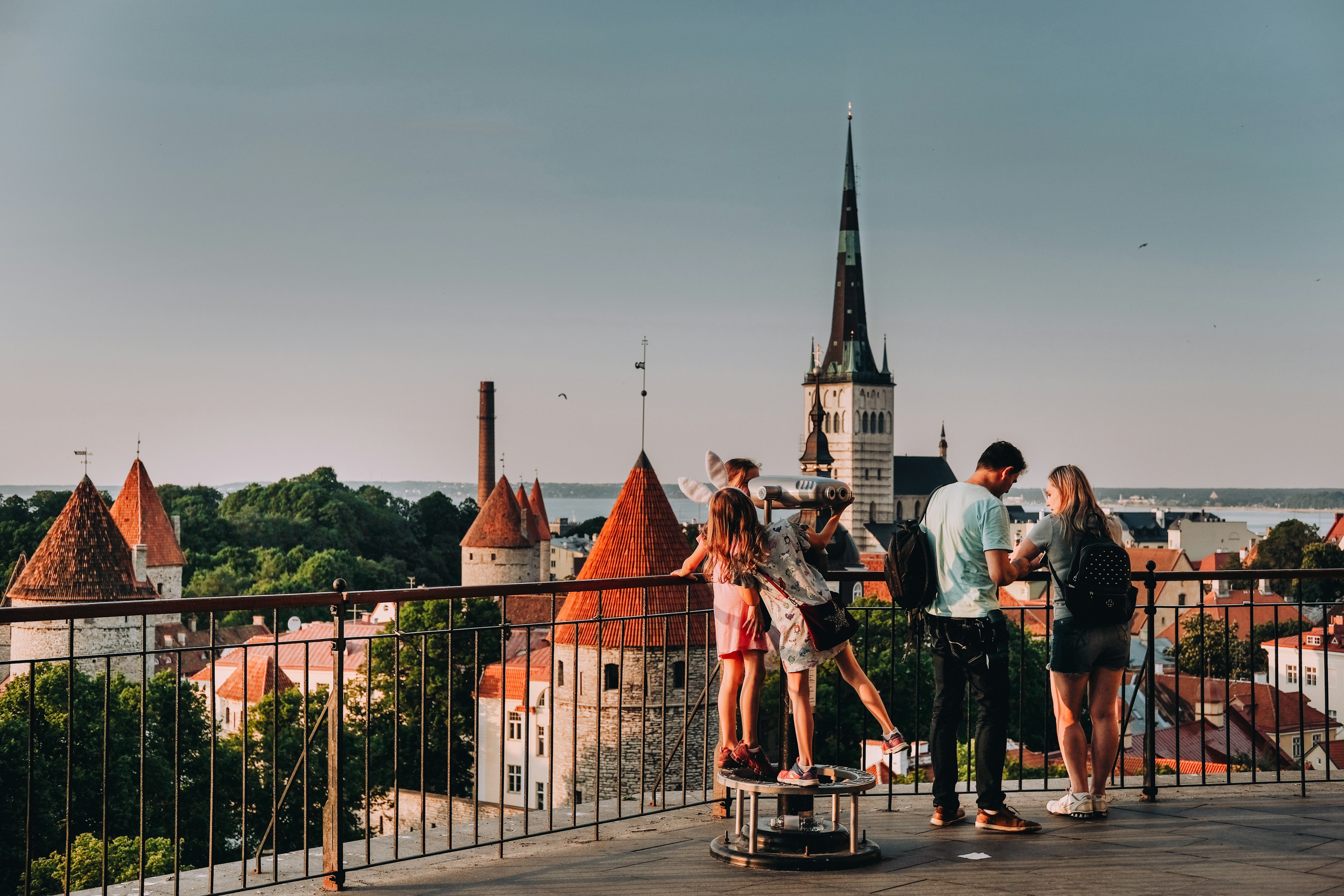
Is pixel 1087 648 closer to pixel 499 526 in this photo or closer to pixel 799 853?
pixel 799 853

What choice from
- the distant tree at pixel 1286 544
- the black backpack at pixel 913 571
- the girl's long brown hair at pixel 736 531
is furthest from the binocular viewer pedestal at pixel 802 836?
the distant tree at pixel 1286 544

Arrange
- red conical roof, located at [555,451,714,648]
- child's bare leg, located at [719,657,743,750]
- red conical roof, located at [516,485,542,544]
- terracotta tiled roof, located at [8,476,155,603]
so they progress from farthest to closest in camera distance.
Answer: red conical roof, located at [516,485,542,544] < terracotta tiled roof, located at [8,476,155,603] < red conical roof, located at [555,451,714,648] < child's bare leg, located at [719,657,743,750]

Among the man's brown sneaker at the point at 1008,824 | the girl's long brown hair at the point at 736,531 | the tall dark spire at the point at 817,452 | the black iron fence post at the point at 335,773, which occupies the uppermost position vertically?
the tall dark spire at the point at 817,452

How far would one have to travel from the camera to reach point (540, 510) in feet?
247

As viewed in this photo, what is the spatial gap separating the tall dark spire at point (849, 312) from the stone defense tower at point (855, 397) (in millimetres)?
65

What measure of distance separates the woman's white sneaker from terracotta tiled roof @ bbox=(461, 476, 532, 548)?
60.4 metres

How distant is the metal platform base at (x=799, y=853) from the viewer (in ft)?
15.0

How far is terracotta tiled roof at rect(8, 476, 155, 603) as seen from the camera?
39781mm

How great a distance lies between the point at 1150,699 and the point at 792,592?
2.03 metres

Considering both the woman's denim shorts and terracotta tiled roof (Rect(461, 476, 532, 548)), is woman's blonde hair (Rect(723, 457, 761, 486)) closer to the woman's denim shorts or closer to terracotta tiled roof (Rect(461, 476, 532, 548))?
the woman's denim shorts

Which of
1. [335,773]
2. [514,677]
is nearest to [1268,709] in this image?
[514,677]

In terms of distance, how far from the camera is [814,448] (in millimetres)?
81688

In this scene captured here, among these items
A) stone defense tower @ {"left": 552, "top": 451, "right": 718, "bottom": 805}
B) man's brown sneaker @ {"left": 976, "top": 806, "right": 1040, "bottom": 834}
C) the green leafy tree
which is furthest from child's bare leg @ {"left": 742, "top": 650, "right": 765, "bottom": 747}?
the green leafy tree

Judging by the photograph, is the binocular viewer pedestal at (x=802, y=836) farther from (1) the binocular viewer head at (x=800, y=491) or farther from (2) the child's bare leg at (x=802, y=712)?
Answer: (1) the binocular viewer head at (x=800, y=491)
